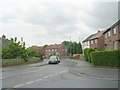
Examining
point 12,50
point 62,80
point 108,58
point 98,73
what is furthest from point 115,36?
point 62,80

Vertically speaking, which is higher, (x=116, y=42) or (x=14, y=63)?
(x=116, y=42)

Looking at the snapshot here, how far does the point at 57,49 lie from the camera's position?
14175 cm

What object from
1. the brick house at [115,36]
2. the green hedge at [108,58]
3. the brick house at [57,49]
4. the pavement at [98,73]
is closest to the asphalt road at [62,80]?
the pavement at [98,73]

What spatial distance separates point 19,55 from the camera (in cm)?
4884

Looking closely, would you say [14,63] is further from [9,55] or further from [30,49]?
[30,49]

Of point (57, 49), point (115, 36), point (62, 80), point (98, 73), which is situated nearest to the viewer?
point (62, 80)

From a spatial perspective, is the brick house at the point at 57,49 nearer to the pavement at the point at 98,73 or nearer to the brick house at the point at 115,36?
the brick house at the point at 115,36

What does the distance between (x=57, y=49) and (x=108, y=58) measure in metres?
110

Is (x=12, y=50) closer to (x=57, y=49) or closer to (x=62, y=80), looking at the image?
(x=62, y=80)

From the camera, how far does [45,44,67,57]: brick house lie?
140m

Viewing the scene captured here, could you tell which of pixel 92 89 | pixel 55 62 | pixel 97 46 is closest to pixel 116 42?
pixel 55 62

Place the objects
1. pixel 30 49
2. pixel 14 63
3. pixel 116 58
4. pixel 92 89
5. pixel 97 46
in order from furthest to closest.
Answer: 1. pixel 97 46
2. pixel 30 49
3. pixel 14 63
4. pixel 116 58
5. pixel 92 89

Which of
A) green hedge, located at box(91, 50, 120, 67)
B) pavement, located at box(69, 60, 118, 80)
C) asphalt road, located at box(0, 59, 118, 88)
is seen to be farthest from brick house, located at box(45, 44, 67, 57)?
asphalt road, located at box(0, 59, 118, 88)

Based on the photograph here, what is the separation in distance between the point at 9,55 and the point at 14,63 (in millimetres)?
2306
